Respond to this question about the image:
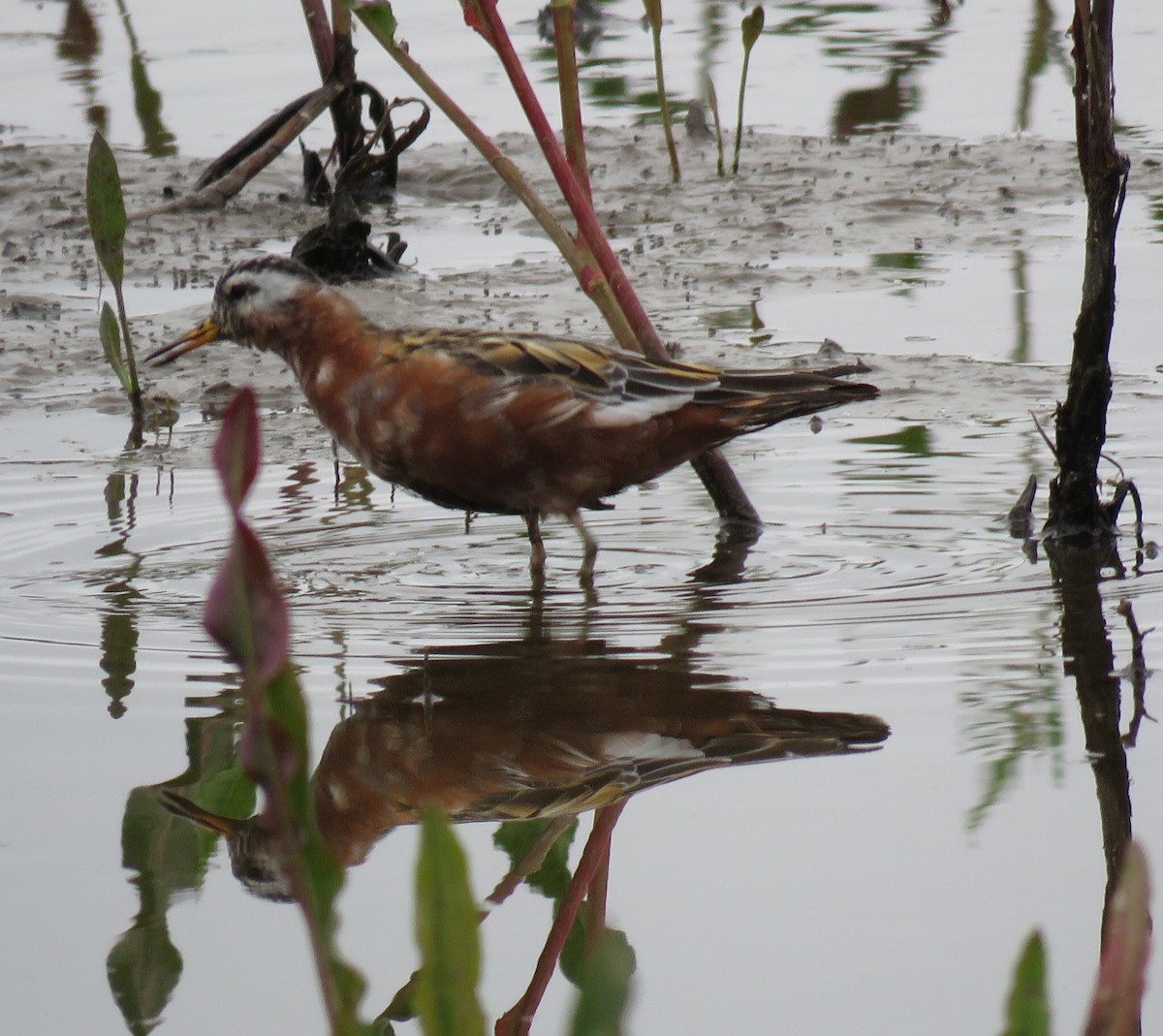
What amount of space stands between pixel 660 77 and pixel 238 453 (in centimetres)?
837

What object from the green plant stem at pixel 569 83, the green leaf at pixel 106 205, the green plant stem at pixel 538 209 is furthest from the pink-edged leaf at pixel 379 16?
the green leaf at pixel 106 205

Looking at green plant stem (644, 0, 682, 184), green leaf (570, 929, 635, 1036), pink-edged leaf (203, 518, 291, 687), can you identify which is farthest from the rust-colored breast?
pink-edged leaf (203, 518, 291, 687)

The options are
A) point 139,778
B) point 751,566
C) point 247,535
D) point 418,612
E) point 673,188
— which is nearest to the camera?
point 247,535

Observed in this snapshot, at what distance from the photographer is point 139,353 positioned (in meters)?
8.84

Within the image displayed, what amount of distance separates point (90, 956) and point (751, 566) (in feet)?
10.1

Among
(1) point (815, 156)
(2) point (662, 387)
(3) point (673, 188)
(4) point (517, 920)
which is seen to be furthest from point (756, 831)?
(1) point (815, 156)

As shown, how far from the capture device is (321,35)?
1063cm

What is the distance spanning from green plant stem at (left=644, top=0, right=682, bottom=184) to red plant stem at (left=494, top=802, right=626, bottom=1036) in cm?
398

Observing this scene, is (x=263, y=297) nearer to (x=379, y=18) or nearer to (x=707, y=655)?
(x=379, y=18)

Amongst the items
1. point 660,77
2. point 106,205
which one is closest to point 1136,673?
point 106,205

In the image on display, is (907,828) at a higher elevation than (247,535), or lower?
lower

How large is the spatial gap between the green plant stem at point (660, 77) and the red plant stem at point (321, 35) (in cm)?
179

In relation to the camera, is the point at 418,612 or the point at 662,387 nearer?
the point at 418,612

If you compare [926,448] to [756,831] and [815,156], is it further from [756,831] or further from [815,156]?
[815,156]
